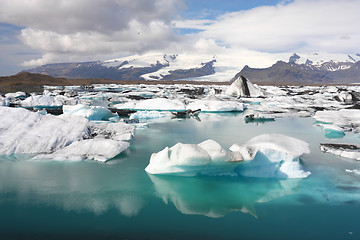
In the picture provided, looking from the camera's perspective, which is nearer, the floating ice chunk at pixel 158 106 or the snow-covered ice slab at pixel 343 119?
the snow-covered ice slab at pixel 343 119

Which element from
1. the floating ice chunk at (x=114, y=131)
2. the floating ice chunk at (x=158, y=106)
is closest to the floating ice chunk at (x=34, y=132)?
the floating ice chunk at (x=114, y=131)

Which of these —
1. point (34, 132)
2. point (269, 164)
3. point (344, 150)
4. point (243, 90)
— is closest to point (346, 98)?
point (243, 90)

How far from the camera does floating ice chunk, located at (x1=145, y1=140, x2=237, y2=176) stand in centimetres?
493

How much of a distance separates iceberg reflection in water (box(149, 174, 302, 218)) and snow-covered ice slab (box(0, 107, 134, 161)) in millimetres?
1910

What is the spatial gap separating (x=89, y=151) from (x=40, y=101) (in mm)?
12718

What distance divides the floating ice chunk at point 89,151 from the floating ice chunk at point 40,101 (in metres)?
12.2

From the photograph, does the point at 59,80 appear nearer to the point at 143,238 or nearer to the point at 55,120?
the point at 55,120

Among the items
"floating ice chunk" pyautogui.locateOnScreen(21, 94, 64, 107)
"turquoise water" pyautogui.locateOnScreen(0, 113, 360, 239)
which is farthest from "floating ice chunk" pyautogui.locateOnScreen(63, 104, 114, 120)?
"floating ice chunk" pyautogui.locateOnScreen(21, 94, 64, 107)

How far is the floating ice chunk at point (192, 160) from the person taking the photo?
16.2 ft

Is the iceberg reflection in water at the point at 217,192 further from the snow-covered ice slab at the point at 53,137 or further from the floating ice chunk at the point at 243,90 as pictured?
the floating ice chunk at the point at 243,90

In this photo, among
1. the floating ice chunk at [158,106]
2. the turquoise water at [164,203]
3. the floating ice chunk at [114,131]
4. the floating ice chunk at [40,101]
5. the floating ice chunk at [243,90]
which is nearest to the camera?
the turquoise water at [164,203]

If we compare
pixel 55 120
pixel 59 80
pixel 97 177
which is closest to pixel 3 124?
pixel 55 120

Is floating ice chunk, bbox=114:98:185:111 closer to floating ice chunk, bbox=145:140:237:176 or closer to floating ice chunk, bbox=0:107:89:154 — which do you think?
floating ice chunk, bbox=0:107:89:154

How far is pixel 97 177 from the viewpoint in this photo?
17.1 feet
